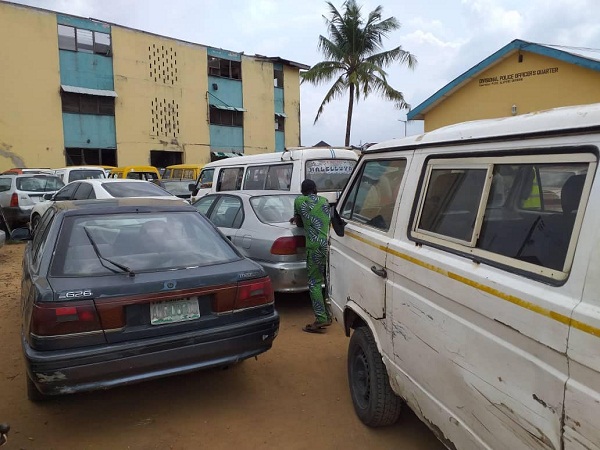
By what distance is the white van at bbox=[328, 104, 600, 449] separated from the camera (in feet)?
4.83

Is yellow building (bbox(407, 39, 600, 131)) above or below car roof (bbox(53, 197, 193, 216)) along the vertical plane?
above

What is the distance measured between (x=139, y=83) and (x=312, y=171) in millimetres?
20985

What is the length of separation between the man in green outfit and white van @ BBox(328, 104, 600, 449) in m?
1.70

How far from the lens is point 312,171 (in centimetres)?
797

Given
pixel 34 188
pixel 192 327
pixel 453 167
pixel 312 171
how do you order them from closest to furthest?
1. pixel 453 167
2. pixel 192 327
3. pixel 312 171
4. pixel 34 188

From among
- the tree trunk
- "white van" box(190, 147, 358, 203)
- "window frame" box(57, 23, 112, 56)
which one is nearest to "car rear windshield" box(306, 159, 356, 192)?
"white van" box(190, 147, 358, 203)

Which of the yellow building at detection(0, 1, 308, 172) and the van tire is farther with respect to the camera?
the yellow building at detection(0, 1, 308, 172)

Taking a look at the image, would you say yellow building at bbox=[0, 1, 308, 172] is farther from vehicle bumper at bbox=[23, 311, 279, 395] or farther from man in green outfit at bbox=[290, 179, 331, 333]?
vehicle bumper at bbox=[23, 311, 279, 395]

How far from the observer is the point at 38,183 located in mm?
12352

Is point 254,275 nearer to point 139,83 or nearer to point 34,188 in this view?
point 34,188

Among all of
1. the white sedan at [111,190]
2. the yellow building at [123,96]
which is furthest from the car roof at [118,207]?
the yellow building at [123,96]

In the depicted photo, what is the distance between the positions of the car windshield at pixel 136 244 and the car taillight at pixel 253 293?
30 cm

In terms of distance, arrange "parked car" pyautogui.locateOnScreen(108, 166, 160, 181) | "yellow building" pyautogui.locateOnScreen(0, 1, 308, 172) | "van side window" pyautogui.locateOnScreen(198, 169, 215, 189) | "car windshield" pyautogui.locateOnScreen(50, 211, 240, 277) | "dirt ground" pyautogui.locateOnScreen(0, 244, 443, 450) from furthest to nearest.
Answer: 1. "yellow building" pyautogui.locateOnScreen(0, 1, 308, 172)
2. "parked car" pyautogui.locateOnScreen(108, 166, 160, 181)
3. "van side window" pyautogui.locateOnScreen(198, 169, 215, 189)
4. "car windshield" pyautogui.locateOnScreen(50, 211, 240, 277)
5. "dirt ground" pyautogui.locateOnScreen(0, 244, 443, 450)

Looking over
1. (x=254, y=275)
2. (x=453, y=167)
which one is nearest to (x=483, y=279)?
(x=453, y=167)
